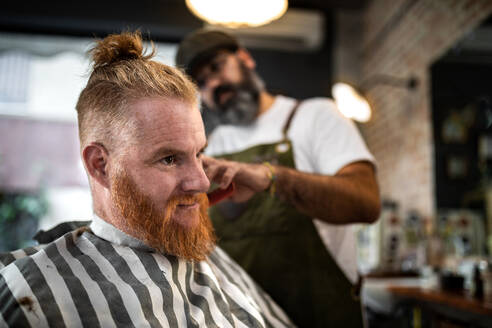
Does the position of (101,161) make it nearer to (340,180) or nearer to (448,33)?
(340,180)

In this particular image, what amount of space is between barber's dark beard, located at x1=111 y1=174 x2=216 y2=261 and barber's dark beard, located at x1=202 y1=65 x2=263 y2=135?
34.0 inches

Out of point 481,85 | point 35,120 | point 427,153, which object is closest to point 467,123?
point 481,85

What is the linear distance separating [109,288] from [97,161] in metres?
0.30

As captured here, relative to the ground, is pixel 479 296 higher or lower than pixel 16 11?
lower

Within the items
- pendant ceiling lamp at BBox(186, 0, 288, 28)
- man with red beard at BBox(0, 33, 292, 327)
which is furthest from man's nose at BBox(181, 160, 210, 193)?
pendant ceiling lamp at BBox(186, 0, 288, 28)

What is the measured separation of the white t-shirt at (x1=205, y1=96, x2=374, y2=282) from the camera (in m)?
1.61

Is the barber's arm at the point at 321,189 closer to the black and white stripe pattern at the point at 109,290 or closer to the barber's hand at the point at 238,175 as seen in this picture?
the barber's hand at the point at 238,175

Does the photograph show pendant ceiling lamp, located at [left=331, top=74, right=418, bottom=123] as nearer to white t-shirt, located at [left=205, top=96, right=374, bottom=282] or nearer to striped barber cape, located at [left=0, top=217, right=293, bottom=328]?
white t-shirt, located at [left=205, top=96, right=374, bottom=282]

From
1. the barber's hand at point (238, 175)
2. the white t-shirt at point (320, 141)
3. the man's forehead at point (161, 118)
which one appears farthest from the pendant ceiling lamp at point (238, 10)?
the man's forehead at point (161, 118)

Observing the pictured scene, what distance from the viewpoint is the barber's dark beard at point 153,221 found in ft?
3.26

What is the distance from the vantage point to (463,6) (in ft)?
10.9

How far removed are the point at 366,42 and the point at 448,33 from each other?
190cm

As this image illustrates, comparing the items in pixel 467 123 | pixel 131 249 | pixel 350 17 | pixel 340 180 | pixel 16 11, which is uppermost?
pixel 350 17

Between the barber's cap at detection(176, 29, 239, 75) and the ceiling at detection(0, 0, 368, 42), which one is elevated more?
the ceiling at detection(0, 0, 368, 42)
